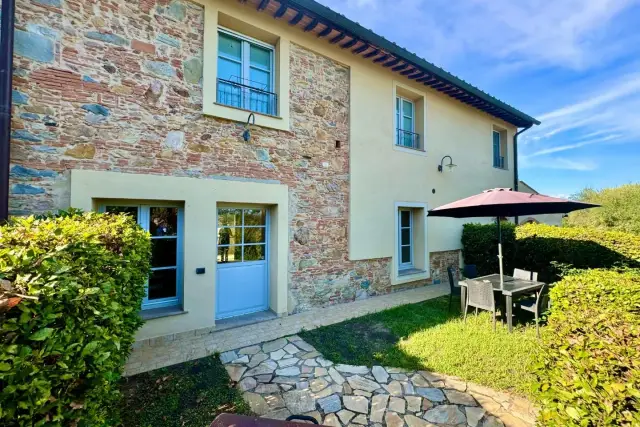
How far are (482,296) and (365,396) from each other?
10.7ft

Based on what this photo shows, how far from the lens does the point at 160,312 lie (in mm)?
4773

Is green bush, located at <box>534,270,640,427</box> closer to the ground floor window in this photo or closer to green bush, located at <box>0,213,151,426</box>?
green bush, located at <box>0,213,151,426</box>

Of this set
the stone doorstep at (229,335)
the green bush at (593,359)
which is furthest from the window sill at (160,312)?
the green bush at (593,359)

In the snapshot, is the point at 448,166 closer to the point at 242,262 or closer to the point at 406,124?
the point at 406,124

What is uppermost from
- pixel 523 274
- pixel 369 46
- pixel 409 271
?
pixel 369 46

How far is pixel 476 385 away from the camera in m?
3.40

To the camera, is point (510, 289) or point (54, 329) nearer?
point (54, 329)

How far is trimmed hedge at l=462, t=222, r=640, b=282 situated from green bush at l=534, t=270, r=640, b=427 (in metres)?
4.26

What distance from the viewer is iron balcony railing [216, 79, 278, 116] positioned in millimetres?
5477

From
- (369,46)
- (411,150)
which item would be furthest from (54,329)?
(411,150)

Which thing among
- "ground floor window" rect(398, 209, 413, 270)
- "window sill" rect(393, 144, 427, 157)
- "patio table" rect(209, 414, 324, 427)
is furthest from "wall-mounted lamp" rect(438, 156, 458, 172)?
"patio table" rect(209, 414, 324, 427)

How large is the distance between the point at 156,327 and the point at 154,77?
438 cm

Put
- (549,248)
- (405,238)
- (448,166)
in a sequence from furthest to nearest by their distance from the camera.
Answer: (448,166) < (405,238) < (549,248)

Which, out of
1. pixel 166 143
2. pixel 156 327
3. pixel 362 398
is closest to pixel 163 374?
pixel 156 327
